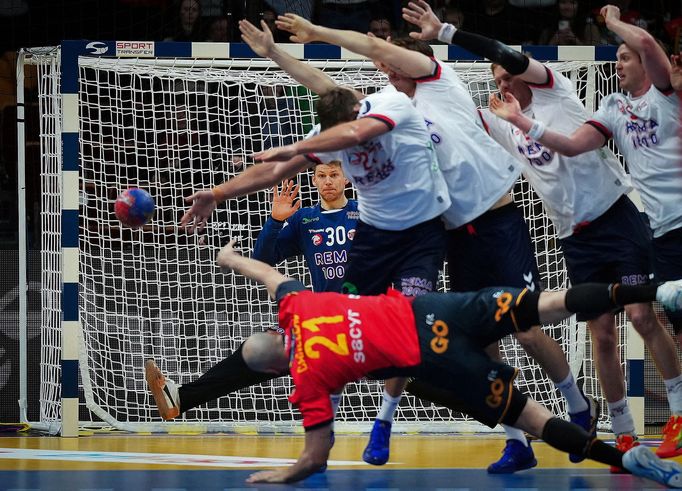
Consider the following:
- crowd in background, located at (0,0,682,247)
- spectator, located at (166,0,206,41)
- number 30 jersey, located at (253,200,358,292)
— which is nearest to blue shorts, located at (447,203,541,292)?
number 30 jersey, located at (253,200,358,292)

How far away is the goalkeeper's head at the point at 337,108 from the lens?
16.7 feet

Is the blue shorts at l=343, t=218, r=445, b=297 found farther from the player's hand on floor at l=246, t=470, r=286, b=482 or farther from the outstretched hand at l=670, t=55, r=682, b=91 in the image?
the outstretched hand at l=670, t=55, r=682, b=91

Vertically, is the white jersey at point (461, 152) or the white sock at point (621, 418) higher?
the white jersey at point (461, 152)

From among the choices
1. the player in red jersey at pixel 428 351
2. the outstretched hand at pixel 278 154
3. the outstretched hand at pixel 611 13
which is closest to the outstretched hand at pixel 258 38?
the outstretched hand at pixel 278 154

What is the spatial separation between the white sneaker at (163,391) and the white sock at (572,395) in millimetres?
2140

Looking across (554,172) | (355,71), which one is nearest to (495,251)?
(554,172)

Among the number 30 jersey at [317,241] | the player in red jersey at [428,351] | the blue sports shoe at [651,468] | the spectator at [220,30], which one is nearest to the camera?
the blue sports shoe at [651,468]

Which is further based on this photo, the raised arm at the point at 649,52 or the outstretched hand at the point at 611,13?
the outstretched hand at the point at 611,13

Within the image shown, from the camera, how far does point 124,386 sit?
7.24 metres

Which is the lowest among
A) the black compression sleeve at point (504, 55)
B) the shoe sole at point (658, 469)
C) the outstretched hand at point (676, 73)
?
the shoe sole at point (658, 469)

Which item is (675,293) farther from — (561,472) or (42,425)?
(42,425)

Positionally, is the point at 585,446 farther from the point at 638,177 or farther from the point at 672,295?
the point at 638,177

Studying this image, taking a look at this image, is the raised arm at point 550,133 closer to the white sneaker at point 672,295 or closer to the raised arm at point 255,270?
the white sneaker at point 672,295

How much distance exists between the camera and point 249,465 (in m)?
5.57
